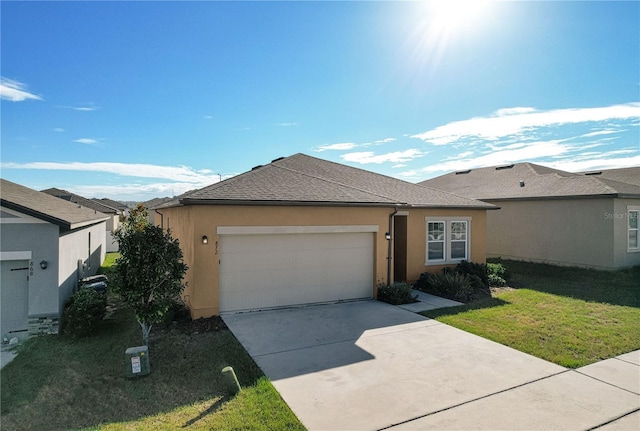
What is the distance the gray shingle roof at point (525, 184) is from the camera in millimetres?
15219

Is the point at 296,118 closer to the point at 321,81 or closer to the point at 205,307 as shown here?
the point at 321,81

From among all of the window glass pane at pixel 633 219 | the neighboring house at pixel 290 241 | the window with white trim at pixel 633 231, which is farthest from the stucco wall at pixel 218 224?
the window glass pane at pixel 633 219

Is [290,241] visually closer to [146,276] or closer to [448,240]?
[146,276]

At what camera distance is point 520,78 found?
1157 cm

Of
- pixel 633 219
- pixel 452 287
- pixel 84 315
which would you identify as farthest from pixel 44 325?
pixel 633 219

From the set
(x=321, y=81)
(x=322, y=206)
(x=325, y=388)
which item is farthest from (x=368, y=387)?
(x=321, y=81)

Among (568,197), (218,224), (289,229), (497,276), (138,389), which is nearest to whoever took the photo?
(138,389)

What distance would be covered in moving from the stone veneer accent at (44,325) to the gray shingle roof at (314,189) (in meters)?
4.20

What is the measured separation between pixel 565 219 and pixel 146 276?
17.3 m

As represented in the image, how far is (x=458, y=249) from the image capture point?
13945mm

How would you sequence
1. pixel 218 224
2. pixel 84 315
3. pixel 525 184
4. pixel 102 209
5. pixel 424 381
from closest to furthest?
pixel 424 381 < pixel 84 315 < pixel 218 224 < pixel 525 184 < pixel 102 209

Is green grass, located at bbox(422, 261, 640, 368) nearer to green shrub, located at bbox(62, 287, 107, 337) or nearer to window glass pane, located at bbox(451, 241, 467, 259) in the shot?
window glass pane, located at bbox(451, 241, 467, 259)

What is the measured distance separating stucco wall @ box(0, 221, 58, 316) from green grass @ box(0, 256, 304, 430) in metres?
0.89

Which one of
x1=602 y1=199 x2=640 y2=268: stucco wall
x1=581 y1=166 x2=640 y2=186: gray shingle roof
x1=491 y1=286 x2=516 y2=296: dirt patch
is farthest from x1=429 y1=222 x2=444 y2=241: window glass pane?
x1=581 y1=166 x2=640 y2=186: gray shingle roof
